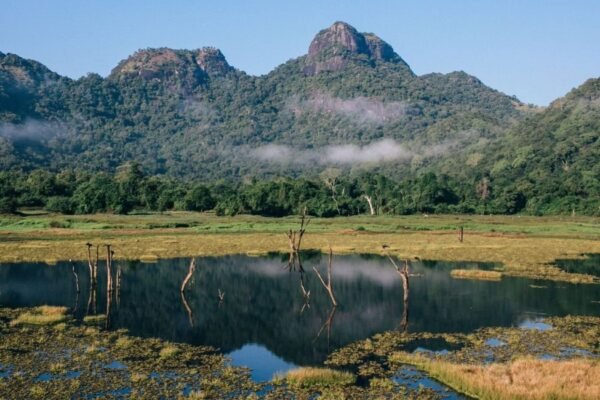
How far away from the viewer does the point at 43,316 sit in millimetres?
41594

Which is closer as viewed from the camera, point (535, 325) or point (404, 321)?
point (535, 325)

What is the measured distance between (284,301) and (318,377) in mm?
22584

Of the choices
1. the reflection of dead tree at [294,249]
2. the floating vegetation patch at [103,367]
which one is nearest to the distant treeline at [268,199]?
the reflection of dead tree at [294,249]

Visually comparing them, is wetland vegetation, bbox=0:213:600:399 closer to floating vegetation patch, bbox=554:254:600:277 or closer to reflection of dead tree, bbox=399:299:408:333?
reflection of dead tree, bbox=399:299:408:333

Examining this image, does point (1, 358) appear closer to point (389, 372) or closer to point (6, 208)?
point (389, 372)

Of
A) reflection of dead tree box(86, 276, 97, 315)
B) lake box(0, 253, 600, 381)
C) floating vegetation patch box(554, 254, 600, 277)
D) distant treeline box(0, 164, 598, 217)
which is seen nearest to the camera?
lake box(0, 253, 600, 381)

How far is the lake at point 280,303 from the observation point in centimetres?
3844

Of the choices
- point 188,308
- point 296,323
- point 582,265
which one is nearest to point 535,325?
point 296,323

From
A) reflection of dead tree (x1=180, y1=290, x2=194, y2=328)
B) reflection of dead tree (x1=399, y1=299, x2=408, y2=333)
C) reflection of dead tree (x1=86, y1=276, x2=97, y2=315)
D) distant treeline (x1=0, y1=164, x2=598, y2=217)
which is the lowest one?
reflection of dead tree (x1=180, y1=290, x2=194, y2=328)

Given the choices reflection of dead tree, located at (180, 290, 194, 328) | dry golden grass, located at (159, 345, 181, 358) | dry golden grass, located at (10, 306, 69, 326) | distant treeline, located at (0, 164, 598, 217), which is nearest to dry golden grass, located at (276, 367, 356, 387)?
dry golden grass, located at (159, 345, 181, 358)

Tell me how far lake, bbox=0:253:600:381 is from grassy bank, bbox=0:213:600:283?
28.5 feet

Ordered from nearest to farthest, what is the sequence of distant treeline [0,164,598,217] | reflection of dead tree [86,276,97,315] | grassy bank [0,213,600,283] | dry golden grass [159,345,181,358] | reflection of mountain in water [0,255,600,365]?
dry golden grass [159,345,181,358], reflection of mountain in water [0,255,600,365], reflection of dead tree [86,276,97,315], grassy bank [0,213,600,283], distant treeline [0,164,598,217]

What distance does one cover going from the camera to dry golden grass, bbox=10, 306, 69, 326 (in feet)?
132

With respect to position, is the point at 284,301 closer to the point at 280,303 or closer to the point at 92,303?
the point at 280,303
